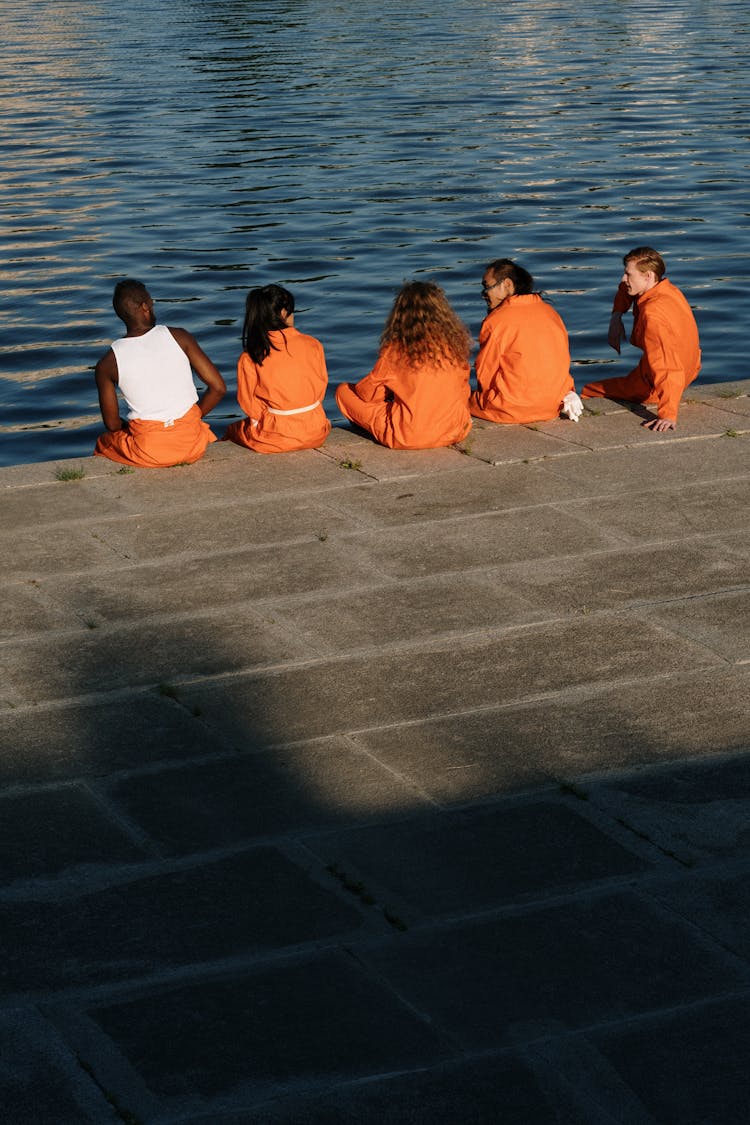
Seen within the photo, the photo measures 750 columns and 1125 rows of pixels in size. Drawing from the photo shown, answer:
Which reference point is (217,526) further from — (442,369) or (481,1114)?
(481,1114)

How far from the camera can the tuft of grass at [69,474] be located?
7887 mm

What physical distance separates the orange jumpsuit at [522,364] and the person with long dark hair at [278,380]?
3.40 ft

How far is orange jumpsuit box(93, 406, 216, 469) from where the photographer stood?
26.6 ft

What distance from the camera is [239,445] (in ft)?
28.4

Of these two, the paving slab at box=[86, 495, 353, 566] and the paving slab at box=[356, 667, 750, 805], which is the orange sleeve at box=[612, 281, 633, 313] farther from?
the paving slab at box=[356, 667, 750, 805]

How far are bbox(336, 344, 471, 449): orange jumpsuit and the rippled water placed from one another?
4.78 m

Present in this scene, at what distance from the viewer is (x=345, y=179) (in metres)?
22.8

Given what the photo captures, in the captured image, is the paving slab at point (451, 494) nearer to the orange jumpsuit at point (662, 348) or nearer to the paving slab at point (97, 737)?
the orange jumpsuit at point (662, 348)

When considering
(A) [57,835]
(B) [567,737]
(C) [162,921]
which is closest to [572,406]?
(B) [567,737]

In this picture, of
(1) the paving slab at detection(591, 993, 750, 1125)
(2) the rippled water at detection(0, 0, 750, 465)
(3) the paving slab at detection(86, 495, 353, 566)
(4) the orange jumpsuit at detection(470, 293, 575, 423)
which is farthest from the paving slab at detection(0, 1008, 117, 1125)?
(2) the rippled water at detection(0, 0, 750, 465)

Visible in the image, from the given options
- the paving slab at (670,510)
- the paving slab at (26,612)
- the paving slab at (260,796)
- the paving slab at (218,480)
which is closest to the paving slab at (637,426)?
the paving slab at (670,510)

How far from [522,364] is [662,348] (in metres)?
0.78

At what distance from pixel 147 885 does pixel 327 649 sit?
5.54 ft

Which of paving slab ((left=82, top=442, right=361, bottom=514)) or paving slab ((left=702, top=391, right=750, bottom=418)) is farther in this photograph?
paving slab ((left=702, top=391, right=750, bottom=418))
